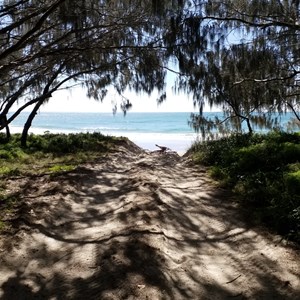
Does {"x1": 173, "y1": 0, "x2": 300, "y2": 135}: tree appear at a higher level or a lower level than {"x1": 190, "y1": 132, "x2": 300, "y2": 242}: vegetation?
higher

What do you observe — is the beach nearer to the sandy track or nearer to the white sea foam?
the white sea foam

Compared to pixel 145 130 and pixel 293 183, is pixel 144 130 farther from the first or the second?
pixel 293 183

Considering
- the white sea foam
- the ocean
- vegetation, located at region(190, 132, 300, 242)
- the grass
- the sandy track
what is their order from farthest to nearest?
the ocean < the white sea foam < the grass < vegetation, located at region(190, 132, 300, 242) < the sandy track

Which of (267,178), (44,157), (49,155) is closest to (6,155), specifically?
(44,157)

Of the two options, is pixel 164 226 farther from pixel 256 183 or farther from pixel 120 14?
pixel 120 14

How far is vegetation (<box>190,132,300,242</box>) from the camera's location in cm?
474

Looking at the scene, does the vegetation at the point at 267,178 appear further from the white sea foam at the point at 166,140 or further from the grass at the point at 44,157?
the white sea foam at the point at 166,140

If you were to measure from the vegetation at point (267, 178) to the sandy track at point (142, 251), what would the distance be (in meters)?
0.29

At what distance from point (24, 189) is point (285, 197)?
444cm

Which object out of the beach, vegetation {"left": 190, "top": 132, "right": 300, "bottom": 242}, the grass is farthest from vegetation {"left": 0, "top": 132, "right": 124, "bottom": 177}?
the beach

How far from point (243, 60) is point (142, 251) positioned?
6.40 meters

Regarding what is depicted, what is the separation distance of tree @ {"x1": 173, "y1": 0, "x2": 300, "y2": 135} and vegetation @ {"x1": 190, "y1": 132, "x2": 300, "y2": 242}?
6.26 ft

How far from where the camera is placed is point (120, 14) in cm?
746

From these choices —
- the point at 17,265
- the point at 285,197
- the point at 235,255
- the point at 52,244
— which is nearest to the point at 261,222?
the point at 285,197
